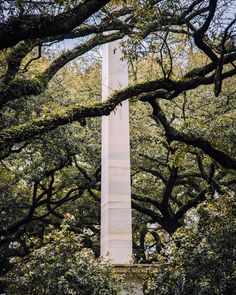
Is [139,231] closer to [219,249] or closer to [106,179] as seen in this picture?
[106,179]

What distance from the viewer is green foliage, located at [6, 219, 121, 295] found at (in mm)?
8211

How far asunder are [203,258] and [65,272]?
2.42 meters

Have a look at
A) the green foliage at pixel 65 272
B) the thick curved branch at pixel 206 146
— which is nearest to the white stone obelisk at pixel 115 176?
the thick curved branch at pixel 206 146

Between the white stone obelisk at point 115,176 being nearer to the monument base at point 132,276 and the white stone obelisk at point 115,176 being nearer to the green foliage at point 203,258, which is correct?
the monument base at point 132,276

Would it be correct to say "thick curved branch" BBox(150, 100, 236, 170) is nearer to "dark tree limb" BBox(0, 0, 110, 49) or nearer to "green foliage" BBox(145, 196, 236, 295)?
"green foliage" BBox(145, 196, 236, 295)

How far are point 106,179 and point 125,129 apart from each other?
135 cm

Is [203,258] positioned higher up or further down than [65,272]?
higher up

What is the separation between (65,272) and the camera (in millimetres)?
8297

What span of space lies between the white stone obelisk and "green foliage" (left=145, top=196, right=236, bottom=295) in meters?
2.44

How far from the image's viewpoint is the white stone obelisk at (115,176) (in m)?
10.7

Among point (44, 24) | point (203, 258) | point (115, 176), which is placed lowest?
point (203, 258)

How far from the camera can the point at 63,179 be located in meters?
14.7

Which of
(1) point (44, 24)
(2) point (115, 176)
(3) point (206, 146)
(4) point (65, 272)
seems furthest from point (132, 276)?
(1) point (44, 24)

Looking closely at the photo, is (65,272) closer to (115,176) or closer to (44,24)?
(115,176)
